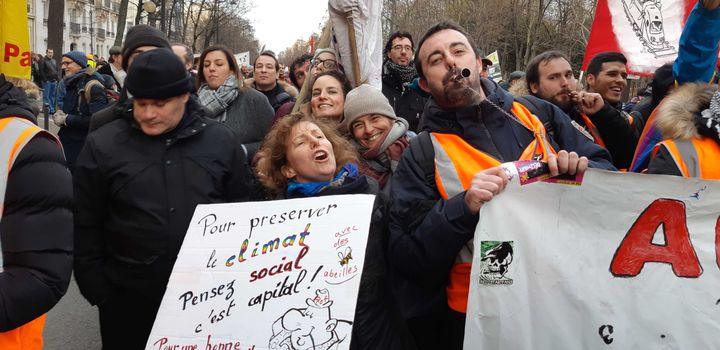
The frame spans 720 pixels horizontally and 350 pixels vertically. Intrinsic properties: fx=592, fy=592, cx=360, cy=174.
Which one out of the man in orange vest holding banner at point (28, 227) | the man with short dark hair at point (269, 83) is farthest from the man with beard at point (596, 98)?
the man with short dark hair at point (269, 83)

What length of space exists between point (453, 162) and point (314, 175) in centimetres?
65

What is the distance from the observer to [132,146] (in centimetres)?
265

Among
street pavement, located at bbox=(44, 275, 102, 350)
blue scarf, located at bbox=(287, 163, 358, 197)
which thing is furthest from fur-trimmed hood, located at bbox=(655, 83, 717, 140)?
street pavement, located at bbox=(44, 275, 102, 350)

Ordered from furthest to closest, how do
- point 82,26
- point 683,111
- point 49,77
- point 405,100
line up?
1. point 82,26
2. point 49,77
3. point 405,100
4. point 683,111

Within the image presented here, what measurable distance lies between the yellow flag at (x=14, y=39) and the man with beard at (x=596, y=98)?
245 centimetres

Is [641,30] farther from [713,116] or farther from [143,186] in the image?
[143,186]

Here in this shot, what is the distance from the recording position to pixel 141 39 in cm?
377

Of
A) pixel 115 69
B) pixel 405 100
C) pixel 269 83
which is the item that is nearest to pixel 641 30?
pixel 405 100

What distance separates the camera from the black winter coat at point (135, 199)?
8.57 ft

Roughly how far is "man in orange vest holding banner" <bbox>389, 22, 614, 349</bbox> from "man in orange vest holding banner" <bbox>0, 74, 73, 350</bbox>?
47.0 inches

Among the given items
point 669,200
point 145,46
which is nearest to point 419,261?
point 669,200

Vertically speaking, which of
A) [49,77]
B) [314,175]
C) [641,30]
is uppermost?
[641,30]

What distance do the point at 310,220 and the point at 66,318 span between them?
11.9 ft

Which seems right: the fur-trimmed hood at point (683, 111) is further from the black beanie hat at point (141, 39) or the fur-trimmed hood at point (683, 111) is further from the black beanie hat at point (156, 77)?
the black beanie hat at point (141, 39)
